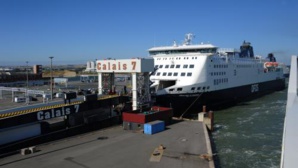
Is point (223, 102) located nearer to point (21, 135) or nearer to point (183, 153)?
point (183, 153)

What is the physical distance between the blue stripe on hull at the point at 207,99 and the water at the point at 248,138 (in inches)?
89.6

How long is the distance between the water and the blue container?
16.2ft

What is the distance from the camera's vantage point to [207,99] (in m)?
36.8

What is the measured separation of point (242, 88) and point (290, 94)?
4571 centimetres

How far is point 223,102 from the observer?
4103 cm

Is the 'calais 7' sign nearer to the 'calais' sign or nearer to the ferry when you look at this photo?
the 'calais' sign

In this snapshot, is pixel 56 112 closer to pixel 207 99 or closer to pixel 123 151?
pixel 123 151

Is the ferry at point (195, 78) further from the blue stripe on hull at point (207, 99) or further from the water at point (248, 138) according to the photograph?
the water at point (248, 138)

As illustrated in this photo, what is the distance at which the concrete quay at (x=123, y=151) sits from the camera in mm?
15781

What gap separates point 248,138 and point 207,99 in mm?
12852

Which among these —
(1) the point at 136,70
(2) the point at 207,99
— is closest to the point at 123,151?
(1) the point at 136,70

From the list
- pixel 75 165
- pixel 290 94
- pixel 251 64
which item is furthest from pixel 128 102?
pixel 251 64

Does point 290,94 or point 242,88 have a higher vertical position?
point 290,94

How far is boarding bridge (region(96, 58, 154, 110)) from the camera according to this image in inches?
1101
